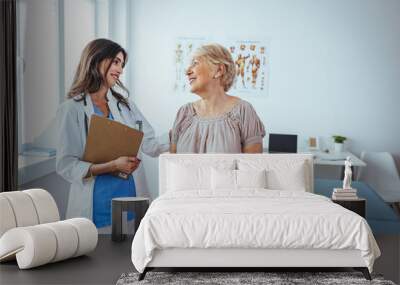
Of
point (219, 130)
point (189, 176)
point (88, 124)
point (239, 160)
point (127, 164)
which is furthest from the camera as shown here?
point (127, 164)

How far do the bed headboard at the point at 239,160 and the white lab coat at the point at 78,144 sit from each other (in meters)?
0.51

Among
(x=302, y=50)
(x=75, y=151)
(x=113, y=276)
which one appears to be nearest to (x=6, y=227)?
(x=113, y=276)

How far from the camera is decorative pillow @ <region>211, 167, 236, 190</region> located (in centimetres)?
726

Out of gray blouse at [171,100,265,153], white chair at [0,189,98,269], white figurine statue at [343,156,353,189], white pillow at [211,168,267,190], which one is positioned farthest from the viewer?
gray blouse at [171,100,265,153]

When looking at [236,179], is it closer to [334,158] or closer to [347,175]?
[347,175]

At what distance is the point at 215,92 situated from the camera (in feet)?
26.9

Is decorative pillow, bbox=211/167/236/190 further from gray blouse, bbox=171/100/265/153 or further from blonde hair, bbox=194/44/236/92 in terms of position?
blonde hair, bbox=194/44/236/92

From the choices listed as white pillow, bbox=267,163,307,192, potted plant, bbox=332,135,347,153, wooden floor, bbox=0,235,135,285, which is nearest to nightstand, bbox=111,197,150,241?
wooden floor, bbox=0,235,135,285

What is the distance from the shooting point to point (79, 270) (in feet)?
20.3

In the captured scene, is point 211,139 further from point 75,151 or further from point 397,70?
point 397,70

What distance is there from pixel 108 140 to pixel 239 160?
159cm

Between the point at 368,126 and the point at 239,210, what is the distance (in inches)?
114

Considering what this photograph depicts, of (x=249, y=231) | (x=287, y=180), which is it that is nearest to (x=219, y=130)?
(x=287, y=180)

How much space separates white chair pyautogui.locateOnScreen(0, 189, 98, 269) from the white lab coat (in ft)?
4.67
